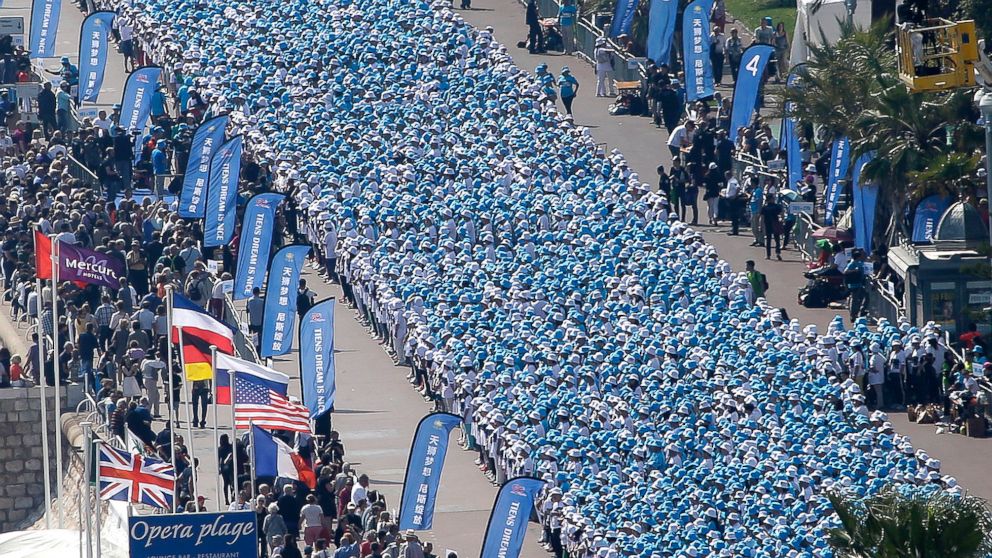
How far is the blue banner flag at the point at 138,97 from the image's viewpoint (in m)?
58.2

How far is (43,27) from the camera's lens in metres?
64.9

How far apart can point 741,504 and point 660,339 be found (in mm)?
6955

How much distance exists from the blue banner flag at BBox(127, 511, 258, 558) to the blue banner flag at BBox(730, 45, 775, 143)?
908 inches

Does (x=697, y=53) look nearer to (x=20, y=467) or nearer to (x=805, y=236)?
(x=805, y=236)

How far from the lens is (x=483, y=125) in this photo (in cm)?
5650

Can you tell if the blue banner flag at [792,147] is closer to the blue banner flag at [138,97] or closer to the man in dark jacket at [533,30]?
the man in dark jacket at [533,30]

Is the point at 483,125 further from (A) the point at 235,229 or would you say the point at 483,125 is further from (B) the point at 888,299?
(B) the point at 888,299

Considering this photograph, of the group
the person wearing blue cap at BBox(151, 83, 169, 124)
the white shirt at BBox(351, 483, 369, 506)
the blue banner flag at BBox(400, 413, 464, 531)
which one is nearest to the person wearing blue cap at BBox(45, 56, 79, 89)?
the person wearing blue cap at BBox(151, 83, 169, 124)

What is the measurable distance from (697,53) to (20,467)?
1688 cm

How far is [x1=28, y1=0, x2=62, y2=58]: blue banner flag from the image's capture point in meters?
64.8

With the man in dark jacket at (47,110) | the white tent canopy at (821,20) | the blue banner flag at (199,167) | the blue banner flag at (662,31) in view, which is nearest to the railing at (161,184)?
the blue banner flag at (199,167)

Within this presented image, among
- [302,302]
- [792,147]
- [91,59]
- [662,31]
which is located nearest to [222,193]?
[302,302]

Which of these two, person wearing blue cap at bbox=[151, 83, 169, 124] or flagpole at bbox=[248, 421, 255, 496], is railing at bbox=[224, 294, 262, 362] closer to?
flagpole at bbox=[248, 421, 255, 496]

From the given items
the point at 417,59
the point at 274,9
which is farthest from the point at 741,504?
the point at 274,9
